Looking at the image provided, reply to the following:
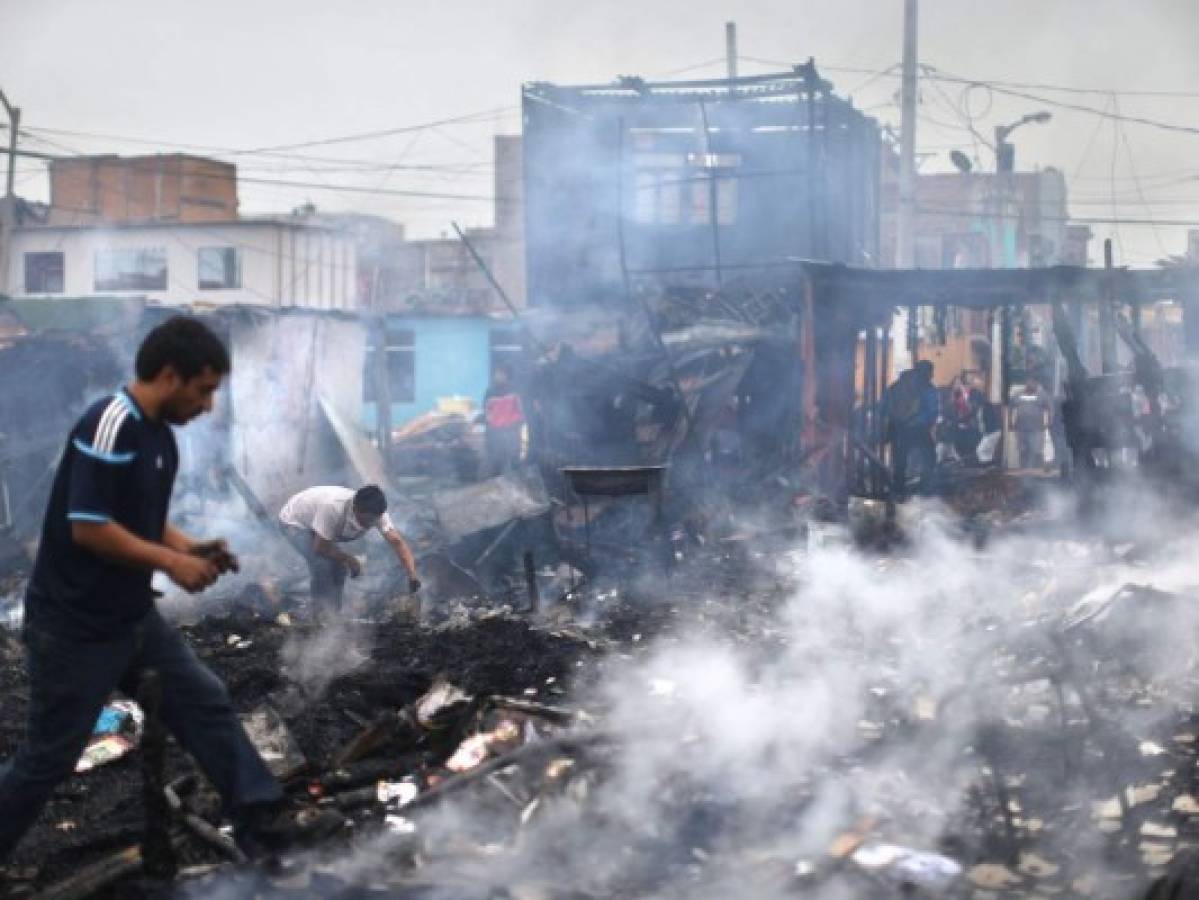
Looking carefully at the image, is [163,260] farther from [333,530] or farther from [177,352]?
[177,352]

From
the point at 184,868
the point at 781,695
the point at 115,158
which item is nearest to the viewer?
the point at 184,868

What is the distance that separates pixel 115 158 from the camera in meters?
33.9

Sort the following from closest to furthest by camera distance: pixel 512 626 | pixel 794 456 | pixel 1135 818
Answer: pixel 1135 818 → pixel 512 626 → pixel 794 456

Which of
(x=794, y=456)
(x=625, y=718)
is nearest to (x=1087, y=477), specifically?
(x=794, y=456)

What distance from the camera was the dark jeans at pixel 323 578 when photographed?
843 centimetres

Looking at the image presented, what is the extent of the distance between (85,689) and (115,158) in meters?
33.4

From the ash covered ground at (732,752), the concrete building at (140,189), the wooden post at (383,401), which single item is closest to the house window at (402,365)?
the wooden post at (383,401)

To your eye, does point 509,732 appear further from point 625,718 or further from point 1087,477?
point 1087,477

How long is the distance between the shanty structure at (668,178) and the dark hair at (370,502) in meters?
10.5

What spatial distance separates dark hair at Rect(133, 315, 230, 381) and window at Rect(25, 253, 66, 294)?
98.5 ft

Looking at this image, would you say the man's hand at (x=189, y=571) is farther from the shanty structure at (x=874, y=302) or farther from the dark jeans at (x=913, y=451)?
the dark jeans at (x=913, y=451)

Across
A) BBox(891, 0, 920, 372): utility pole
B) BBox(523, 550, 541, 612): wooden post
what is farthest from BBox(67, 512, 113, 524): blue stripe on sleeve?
BBox(891, 0, 920, 372): utility pole

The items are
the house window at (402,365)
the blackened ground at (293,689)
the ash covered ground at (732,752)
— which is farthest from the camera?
the house window at (402,365)

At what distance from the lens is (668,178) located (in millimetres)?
20266
